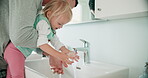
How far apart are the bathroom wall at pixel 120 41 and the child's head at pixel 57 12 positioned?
17.3 inches

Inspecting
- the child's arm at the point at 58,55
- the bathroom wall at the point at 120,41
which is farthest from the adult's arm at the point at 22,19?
the bathroom wall at the point at 120,41

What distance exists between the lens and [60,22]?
2.93 ft

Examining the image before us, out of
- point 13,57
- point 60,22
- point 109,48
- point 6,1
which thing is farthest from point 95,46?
point 6,1

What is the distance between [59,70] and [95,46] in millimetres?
464

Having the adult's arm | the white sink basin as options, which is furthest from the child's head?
the white sink basin

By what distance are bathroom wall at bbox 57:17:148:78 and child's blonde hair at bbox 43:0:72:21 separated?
0.44m

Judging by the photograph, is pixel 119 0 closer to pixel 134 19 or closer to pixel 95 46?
pixel 134 19

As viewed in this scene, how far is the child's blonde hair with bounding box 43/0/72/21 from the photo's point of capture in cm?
87

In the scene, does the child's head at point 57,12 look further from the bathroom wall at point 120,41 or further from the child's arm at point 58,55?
the bathroom wall at point 120,41

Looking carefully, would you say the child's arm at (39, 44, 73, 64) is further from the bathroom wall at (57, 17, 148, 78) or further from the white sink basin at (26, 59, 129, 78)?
the bathroom wall at (57, 17, 148, 78)

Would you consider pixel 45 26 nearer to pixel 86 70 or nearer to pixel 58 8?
pixel 58 8

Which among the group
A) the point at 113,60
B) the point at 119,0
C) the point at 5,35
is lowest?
the point at 113,60

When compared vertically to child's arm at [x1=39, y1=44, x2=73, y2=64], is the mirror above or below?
above

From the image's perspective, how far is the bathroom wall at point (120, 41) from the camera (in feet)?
3.32
